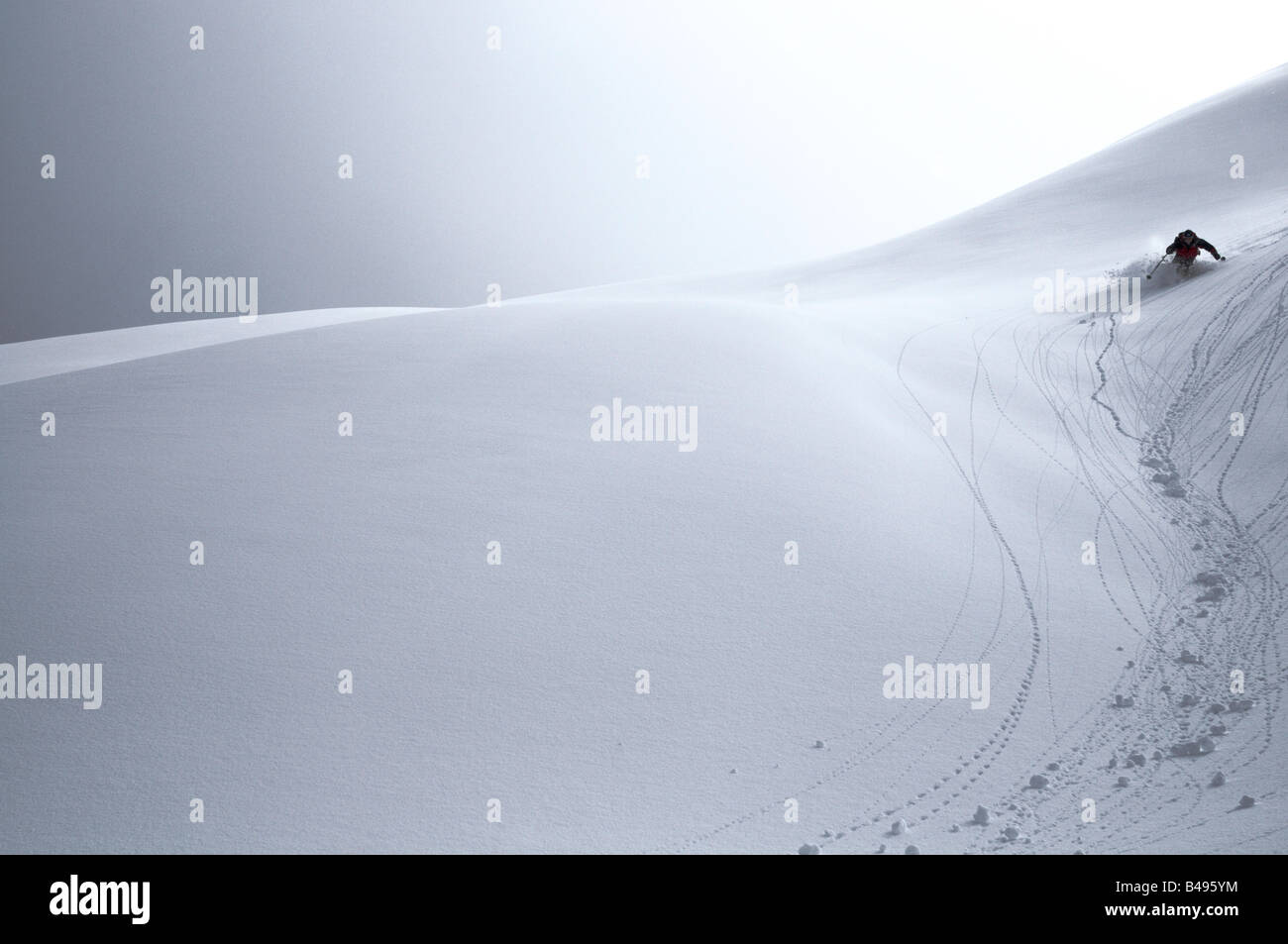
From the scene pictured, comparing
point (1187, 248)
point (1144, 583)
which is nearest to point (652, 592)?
point (1144, 583)

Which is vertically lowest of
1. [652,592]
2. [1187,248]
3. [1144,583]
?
[1144,583]

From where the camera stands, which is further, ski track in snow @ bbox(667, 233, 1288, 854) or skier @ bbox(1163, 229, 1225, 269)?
skier @ bbox(1163, 229, 1225, 269)

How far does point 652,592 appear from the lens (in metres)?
4.98

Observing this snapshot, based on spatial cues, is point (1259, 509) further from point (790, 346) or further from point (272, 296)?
point (272, 296)

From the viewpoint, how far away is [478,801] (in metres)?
3.58

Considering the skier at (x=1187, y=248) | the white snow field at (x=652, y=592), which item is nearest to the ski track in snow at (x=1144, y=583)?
the white snow field at (x=652, y=592)

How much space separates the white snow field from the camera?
142 inches

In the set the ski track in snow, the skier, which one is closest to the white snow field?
the ski track in snow

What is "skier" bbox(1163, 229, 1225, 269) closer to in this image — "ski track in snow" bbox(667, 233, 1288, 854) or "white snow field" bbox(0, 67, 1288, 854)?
"ski track in snow" bbox(667, 233, 1288, 854)

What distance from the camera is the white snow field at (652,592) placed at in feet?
11.8

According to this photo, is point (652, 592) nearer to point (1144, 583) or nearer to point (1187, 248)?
point (1144, 583)

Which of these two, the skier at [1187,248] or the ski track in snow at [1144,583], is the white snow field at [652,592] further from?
the skier at [1187,248]

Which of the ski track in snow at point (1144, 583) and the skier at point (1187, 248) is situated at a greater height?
the skier at point (1187, 248)

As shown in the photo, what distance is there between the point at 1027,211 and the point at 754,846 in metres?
18.0
